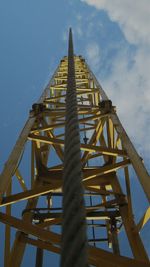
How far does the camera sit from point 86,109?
448 inches

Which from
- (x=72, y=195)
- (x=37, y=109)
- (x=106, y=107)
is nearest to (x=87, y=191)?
(x=106, y=107)

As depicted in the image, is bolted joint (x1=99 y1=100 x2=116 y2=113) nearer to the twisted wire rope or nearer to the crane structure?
the crane structure

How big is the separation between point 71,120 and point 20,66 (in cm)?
8710

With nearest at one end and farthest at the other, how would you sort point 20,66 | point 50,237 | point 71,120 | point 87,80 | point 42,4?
point 71,120
point 50,237
point 87,80
point 20,66
point 42,4

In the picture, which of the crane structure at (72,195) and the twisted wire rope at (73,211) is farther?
the crane structure at (72,195)

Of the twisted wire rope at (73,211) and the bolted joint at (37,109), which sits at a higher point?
the bolted joint at (37,109)

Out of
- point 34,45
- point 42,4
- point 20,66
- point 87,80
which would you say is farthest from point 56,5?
point 87,80

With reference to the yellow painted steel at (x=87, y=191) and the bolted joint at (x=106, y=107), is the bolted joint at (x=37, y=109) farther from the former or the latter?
the bolted joint at (x=106, y=107)

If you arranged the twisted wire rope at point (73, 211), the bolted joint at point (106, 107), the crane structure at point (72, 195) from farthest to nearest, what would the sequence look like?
the bolted joint at point (106, 107) → the crane structure at point (72, 195) → the twisted wire rope at point (73, 211)

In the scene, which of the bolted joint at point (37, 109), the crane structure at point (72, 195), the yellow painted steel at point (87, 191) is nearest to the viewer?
the crane structure at point (72, 195)

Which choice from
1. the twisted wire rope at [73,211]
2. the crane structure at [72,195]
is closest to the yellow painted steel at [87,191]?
the crane structure at [72,195]

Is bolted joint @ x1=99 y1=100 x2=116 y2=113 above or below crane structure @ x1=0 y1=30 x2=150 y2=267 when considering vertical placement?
above

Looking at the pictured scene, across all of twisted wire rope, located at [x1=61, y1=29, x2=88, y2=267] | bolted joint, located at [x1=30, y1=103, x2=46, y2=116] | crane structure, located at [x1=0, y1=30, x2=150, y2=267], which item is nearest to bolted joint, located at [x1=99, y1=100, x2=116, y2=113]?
crane structure, located at [x1=0, y1=30, x2=150, y2=267]

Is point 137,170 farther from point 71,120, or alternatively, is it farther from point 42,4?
point 42,4
